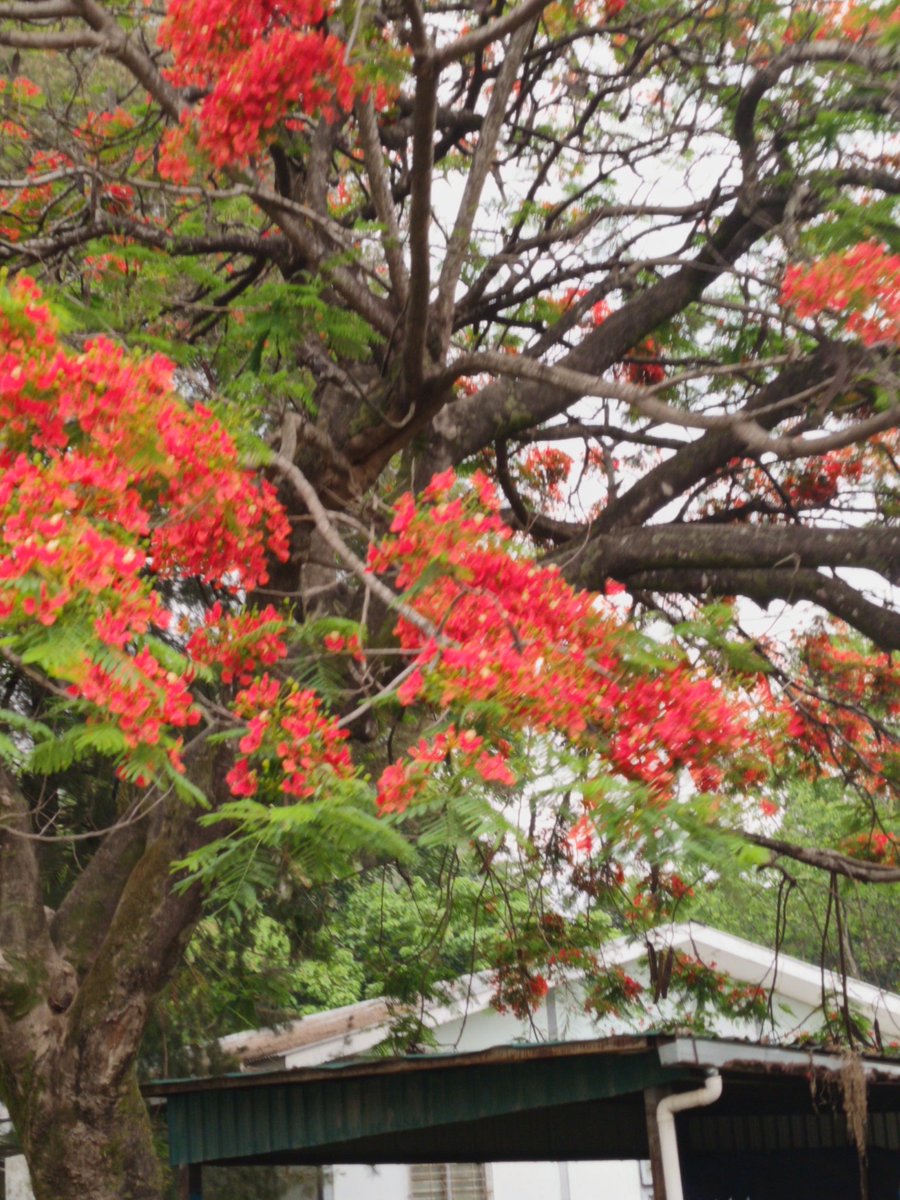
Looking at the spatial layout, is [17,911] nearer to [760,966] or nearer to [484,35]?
[484,35]

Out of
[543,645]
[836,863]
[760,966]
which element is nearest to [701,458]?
[836,863]

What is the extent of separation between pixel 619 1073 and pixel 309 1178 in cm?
864

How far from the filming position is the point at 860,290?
209 inches

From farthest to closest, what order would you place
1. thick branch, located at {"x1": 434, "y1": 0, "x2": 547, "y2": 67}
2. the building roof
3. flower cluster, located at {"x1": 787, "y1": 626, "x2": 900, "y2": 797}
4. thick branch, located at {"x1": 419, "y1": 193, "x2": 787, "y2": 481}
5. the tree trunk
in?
1. the building roof
2. flower cluster, located at {"x1": 787, "y1": 626, "x2": 900, "y2": 797}
3. thick branch, located at {"x1": 419, "y1": 193, "x2": 787, "y2": 481}
4. the tree trunk
5. thick branch, located at {"x1": 434, "y1": 0, "x2": 547, "y2": 67}

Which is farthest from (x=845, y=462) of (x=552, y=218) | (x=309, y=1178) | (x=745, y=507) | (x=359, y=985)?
(x=359, y=985)

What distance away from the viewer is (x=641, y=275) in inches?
324

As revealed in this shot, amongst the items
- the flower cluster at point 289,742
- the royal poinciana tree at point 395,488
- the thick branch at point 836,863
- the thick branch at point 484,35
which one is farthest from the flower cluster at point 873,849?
the thick branch at point 484,35

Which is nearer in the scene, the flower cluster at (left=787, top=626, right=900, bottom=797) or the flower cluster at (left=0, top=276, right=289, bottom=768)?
the flower cluster at (left=0, top=276, right=289, bottom=768)

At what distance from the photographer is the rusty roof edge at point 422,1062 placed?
4.87 meters

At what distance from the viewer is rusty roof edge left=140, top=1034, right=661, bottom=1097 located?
4871mm

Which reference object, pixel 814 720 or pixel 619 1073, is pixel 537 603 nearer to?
pixel 619 1073

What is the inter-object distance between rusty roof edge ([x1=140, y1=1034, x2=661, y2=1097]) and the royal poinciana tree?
0.56 metres

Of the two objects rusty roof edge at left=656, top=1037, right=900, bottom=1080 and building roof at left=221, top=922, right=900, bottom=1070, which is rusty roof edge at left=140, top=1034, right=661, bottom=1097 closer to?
rusty roof edge at left=656, top=1037, right=900, bottom=1080

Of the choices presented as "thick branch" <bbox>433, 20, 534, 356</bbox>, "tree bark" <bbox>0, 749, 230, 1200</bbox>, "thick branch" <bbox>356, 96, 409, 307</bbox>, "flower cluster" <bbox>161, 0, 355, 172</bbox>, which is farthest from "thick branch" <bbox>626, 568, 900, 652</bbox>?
"flower cluster" <bbox>161, 0, 355, 172</bbox>
